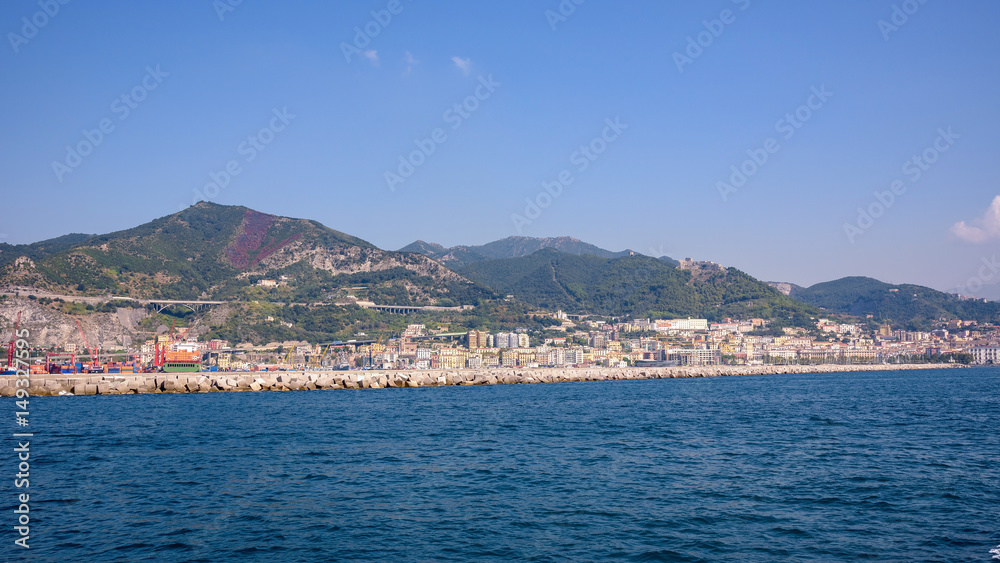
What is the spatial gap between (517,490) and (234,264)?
538ft

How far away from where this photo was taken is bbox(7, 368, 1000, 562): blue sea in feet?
38.1

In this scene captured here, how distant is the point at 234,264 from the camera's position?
6545 inches

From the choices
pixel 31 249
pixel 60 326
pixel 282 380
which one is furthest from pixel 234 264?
pixel 282 380

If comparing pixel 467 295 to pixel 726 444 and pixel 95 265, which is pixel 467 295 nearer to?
pixel 95 265

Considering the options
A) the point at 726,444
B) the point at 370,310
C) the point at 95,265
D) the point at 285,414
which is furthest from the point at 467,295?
the point at 726,444

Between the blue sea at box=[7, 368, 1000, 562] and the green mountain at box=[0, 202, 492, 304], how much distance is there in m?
108

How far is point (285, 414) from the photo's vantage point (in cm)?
3528

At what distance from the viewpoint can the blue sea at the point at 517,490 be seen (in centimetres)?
1160

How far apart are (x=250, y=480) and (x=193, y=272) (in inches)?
5686

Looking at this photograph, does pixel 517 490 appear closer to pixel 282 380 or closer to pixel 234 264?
pixel 282 380

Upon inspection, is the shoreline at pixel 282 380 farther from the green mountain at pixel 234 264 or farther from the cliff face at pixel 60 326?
the green mountain at pixel 234 264

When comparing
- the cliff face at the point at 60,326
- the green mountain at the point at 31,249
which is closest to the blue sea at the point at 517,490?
the cliff face at the point at 60,326

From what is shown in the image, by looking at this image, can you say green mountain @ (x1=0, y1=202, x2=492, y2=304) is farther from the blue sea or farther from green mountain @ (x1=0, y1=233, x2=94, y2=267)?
the blue sea

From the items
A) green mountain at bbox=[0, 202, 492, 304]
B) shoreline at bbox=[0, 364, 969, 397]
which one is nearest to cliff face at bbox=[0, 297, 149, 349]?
green mountain at bbox=[0, 202, 492, 304]
